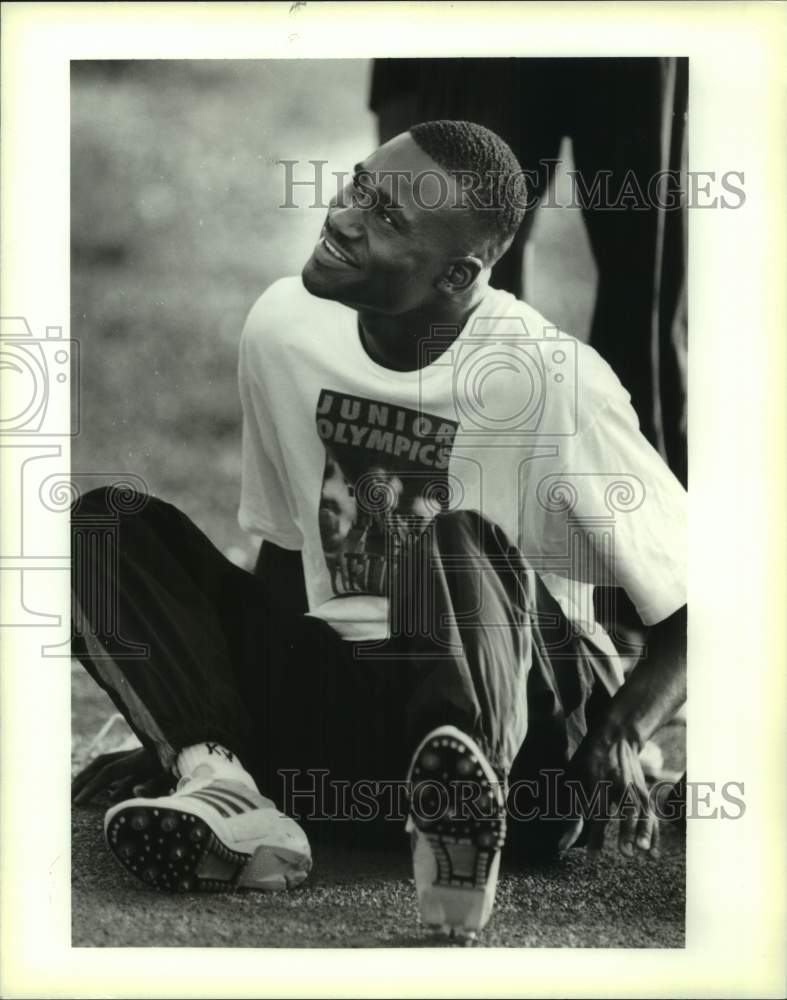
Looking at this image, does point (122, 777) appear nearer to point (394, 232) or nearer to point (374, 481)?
point (374, 481)

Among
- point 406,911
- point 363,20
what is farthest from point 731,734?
point 363,20

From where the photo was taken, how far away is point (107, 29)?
3031 mm

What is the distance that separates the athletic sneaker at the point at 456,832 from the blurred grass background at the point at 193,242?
0.71 metres

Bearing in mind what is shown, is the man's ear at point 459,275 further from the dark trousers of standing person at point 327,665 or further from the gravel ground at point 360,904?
the gravel ground at point 360,904

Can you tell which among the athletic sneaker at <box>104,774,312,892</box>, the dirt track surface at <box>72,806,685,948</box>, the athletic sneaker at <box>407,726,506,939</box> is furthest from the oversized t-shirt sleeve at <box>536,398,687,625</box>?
the athletic sneaker at <box>104,774,312,892</box>

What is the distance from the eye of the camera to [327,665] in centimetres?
303

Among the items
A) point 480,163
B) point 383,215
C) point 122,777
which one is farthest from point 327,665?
point 480,163

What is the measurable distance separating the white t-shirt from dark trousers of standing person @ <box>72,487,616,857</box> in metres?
0.07

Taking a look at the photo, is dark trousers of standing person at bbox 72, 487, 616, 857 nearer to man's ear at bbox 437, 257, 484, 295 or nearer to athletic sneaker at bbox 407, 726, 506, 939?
athletic sneaker at bbox 407, 726, 506, 939

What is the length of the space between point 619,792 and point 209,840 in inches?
40.1

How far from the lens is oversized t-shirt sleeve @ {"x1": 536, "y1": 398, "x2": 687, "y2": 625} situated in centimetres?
304

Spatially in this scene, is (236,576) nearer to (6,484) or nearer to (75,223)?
(6,484)

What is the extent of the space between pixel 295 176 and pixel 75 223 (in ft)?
1.84

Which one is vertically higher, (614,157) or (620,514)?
(614,157)
